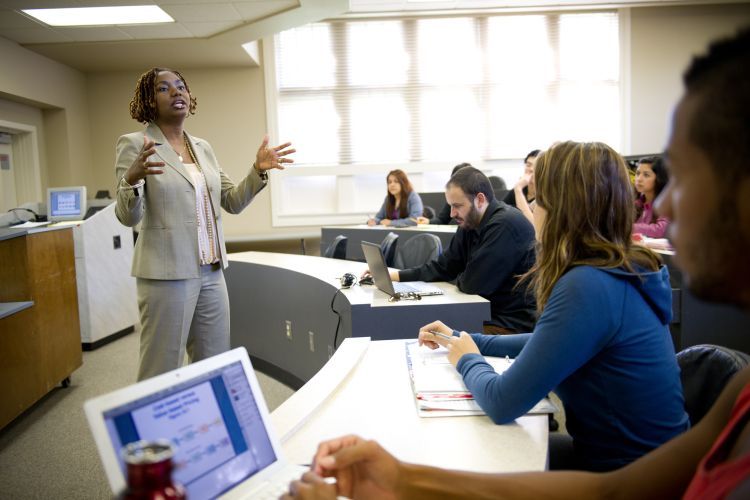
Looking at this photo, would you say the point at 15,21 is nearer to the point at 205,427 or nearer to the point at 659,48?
the point at 205,427

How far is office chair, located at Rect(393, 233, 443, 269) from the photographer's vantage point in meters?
3.37

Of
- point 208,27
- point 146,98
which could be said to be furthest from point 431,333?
point 208,27

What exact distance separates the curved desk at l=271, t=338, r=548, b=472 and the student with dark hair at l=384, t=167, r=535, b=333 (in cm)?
115

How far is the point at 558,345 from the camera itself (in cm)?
114

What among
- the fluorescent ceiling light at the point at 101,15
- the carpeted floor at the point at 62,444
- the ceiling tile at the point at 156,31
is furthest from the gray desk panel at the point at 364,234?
the fluorescent ceiling light at the point at 101,15

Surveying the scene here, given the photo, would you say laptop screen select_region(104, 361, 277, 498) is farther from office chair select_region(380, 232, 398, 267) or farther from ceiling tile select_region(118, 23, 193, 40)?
ceiling tile select_region(118, 23, 193, 40)

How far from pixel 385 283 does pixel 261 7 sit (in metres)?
3.55

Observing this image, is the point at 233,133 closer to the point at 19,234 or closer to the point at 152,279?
the point at 19,234

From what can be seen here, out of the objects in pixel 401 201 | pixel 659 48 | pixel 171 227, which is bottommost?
pixel 171 227

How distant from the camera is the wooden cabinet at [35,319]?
114 inches

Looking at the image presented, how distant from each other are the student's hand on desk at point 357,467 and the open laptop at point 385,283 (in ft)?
5.37

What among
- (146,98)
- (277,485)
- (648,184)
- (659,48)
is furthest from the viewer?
(659,48)

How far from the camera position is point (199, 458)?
76 cm

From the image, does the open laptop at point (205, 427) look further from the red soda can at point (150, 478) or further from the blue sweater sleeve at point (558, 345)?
the blue sweater sleeve at point (558, 345)
